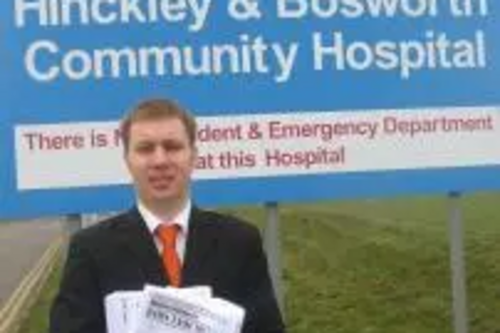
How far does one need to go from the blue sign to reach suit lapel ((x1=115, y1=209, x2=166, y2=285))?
286 cm

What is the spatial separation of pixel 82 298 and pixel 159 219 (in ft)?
0.92

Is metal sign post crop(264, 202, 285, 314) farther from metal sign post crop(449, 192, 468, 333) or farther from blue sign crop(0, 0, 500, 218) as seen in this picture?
metal sign post crop(449, 192, 468, 333)

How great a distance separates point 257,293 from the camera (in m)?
3.31

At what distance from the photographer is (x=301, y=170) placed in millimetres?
6332

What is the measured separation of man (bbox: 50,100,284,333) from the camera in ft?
10.4

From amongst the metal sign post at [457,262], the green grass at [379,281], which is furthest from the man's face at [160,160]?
the green grass at [379,281]

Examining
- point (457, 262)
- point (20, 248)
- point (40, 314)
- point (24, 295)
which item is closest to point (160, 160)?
point (457, 262)

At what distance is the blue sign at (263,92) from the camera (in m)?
6.06

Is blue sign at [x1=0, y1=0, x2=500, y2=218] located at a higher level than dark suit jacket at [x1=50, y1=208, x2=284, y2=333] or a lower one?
higher

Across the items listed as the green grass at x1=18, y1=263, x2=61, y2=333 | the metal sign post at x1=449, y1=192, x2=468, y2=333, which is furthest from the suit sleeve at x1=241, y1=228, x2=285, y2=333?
the green grass at x1=18, y1=263, x2=61, y2=333

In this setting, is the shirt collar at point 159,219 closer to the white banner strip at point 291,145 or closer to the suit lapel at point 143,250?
the suit lapel at point 143,250

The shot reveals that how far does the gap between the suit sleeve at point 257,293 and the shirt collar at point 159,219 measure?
0.20 meters

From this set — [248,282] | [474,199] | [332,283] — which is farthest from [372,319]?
[474,199]

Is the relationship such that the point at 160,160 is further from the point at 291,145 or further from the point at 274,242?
the point at 274,242
